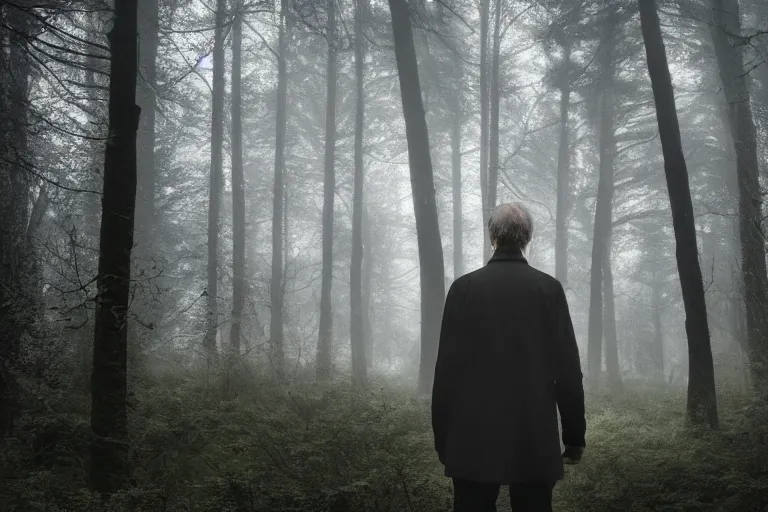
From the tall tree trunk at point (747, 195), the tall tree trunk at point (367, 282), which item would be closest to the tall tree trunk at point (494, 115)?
the tall tree trunk at point (747, 195)

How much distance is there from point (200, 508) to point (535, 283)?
3.50 m

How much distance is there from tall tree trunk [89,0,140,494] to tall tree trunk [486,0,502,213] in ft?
36.8

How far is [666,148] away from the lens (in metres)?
9.27

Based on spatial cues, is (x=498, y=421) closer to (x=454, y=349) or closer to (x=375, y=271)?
(x=454, y=349)

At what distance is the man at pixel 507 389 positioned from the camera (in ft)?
9.20

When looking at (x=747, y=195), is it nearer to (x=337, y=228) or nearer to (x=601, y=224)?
(x=601, y=224)

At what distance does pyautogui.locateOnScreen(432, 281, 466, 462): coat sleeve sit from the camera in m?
3.00

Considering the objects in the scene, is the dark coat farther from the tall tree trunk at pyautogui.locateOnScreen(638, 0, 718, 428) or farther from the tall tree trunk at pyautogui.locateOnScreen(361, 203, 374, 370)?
the tall tree trunk at pyautogui.locateOnScreen(361, 203, 374, 370)

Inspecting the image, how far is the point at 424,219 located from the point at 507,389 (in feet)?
30.2

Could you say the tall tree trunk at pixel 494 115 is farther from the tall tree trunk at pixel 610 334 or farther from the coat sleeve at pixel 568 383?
the coat sleeve at pixel 568 383

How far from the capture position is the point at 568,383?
9.52 feet

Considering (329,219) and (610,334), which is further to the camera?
(610,334)

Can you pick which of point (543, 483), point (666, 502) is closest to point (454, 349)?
point (543, 483)

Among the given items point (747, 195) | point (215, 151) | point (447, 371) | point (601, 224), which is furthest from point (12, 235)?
point (601, 224)
